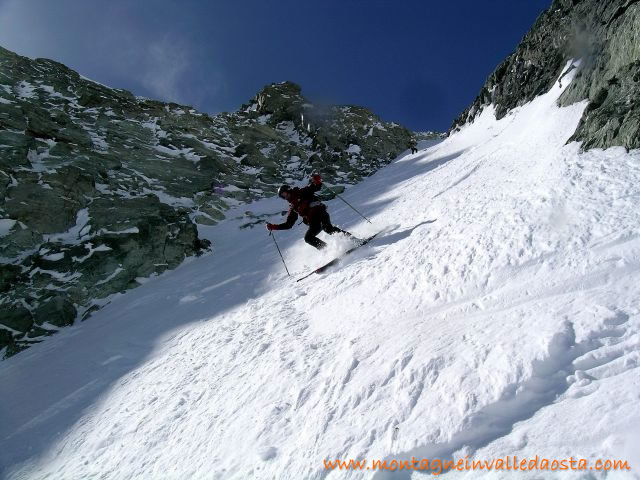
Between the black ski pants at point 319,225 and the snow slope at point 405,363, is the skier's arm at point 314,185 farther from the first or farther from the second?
the snow slope at point 405,363

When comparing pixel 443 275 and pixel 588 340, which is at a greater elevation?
pixel 443 275

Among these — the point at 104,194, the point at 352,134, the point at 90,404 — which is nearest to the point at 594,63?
the point at 90,404

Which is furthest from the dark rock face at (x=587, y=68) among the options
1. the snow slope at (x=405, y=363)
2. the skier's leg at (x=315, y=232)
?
the skier's leg at (x=315, y=232)

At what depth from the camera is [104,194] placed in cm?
2038

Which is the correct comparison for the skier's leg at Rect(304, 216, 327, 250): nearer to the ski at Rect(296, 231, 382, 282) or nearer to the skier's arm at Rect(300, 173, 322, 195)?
the skier's arm at Rect(300, 173, 322, 195)

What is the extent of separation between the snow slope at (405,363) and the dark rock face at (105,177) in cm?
570

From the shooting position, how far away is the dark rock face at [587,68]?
7.92 meters

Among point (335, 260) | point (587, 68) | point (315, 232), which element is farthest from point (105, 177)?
point (587, 68)

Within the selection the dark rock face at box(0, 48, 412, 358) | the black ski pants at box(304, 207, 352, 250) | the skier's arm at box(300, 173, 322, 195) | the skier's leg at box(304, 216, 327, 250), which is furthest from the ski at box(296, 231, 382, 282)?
the dark rock face at box(0, 48, 412, 358)

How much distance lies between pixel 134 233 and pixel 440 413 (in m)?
17.0

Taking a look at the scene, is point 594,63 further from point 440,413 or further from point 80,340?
point 80,340

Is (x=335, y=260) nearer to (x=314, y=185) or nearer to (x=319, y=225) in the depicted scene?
(x=319, y=225)

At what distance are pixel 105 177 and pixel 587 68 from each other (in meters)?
25.7

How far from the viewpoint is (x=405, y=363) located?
4238 millimetres
